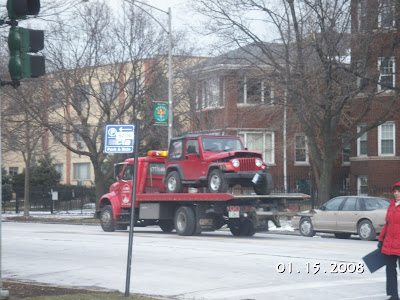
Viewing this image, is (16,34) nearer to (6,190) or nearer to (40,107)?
(40,107)

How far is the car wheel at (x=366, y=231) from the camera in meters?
21.5

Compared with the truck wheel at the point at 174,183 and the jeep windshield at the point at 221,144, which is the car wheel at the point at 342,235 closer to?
the jeep windshield at the point at 221,144

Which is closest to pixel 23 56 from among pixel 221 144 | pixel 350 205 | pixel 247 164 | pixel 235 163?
pixel 235 163

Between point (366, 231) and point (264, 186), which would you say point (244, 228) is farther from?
point (366, 231)

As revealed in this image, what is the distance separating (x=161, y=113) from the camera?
95.0 feet

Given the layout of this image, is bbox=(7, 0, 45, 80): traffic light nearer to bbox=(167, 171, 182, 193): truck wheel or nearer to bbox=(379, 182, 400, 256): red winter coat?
bbox=(379, 182, 400, 256): red winter coat

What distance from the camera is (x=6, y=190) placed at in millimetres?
54062

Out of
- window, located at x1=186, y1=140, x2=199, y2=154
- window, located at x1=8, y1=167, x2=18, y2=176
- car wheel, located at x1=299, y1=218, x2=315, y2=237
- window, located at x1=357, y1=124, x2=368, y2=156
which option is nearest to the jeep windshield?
window, located at x1=186, y1=140, x2=199, y2=154

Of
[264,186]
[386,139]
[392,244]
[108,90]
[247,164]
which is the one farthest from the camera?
[386,139]

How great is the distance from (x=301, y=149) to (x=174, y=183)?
20.7 meters

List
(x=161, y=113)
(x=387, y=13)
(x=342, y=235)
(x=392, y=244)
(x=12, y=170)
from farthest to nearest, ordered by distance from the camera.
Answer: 1. (x=12, y=170)
2. (x=161, y=113)
3. (x=387, y=13)
4. (x=342, y=235)
5. (x=392, y=244)

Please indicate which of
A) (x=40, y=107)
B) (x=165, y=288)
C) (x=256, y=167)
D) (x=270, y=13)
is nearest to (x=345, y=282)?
(x=165, y=288)

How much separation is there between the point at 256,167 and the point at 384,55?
9995mm
